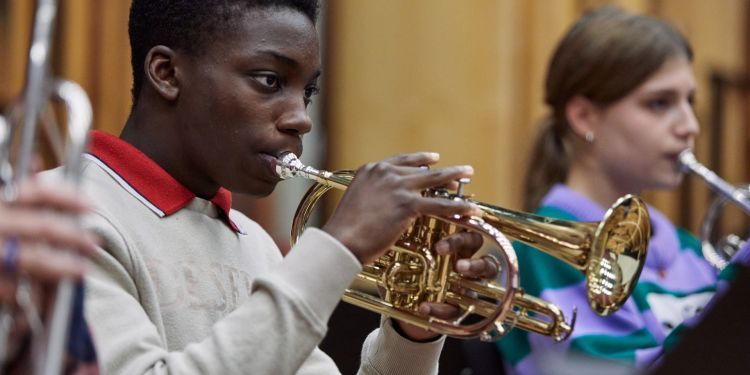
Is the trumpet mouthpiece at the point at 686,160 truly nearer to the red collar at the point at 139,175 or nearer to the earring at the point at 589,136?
the earring at the point at 589,136

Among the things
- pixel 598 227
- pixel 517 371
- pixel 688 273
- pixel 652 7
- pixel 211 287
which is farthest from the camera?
pixel 652 7

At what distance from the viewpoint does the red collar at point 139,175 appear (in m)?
1.48

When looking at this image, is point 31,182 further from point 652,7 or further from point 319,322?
point 652,7

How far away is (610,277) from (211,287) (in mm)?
584

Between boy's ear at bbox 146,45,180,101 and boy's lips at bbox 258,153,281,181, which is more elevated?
boy's ear at bbox 146,45,180,101

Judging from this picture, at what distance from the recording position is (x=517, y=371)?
7.43 ft

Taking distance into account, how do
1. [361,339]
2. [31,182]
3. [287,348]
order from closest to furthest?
[31,182]
[287,348]
[361,339]

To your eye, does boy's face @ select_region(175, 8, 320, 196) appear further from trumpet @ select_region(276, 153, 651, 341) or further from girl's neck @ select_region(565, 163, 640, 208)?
girl's neck @ select_region(565, 163, 640, 208)

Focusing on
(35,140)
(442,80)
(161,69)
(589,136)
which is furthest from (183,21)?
Result: (442,80)

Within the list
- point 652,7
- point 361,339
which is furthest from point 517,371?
point 652,7

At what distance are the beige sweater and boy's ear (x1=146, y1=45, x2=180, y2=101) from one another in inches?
5.5

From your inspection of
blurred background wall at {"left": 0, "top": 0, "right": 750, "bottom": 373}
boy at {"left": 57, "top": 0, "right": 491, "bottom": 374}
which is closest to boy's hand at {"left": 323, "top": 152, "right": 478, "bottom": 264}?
boy at {"left": 57, "top": 0, "right": 491, "bottom": 374}

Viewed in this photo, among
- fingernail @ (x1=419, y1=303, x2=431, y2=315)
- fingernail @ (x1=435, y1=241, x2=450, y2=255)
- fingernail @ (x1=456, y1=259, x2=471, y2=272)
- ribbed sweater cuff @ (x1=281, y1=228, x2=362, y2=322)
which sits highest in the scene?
ribbed sweater cuff @ (x1=281, y1=228, x2=362, y2=322)

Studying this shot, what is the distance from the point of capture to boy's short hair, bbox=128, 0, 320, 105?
1533 millimetres
